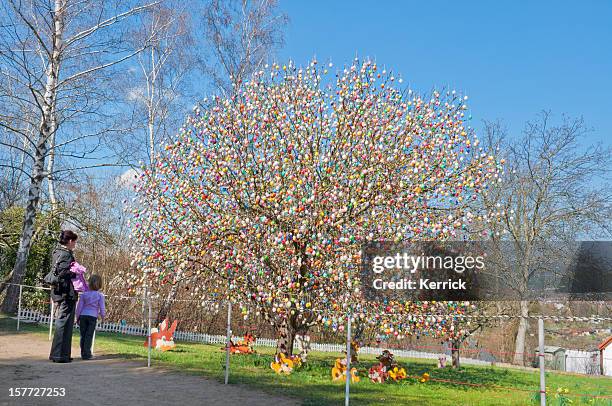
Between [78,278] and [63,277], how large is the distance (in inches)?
17.6

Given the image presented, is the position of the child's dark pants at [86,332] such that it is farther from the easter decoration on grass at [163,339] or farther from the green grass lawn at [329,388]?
the easter decoration on grass at [163,339]

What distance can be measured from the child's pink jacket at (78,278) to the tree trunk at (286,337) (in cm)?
418

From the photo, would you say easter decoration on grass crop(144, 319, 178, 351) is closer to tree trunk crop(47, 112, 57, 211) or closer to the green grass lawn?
the green grass lawn

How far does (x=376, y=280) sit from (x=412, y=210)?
5.26ft

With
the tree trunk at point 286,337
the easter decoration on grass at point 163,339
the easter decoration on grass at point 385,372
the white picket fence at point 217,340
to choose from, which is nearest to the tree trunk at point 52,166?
the white picket fence at point 217,340

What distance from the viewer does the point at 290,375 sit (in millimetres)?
9836

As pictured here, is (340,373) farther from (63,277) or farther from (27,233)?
(27,233)

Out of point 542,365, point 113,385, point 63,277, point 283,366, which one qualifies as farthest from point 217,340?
point 542,365

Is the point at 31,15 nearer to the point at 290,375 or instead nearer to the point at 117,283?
the point at 117,283

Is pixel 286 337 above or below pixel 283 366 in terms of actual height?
above

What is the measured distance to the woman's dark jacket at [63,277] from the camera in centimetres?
843

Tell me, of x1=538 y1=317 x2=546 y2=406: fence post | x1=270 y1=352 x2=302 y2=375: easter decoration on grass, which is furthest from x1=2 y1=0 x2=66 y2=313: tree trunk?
x1=538 y1=317 x2=546 y2=406: fence post

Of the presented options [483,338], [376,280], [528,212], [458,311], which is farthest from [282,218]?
[528,212]

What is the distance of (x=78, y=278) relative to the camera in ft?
29.2
